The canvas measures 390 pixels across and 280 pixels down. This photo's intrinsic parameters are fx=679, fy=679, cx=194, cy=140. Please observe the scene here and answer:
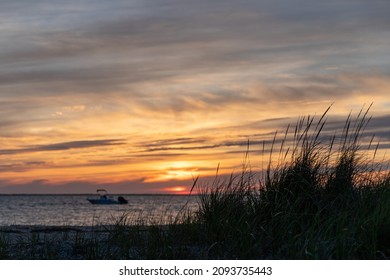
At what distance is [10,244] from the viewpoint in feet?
26.7

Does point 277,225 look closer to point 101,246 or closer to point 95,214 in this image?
point 101,246

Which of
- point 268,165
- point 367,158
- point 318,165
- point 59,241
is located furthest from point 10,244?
point 367,158

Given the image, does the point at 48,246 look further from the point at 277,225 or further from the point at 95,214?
A: the point at 95,214

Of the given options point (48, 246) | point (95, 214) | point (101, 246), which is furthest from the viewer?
point (95, 214)

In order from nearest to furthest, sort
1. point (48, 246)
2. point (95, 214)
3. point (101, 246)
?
point (48, 246), point (101, 246), point (95, 214)

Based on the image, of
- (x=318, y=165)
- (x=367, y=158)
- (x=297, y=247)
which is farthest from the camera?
(x=367, y=158)

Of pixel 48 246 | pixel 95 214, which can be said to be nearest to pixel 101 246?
pixel 48 246

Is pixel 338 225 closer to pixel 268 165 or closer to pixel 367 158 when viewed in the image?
pixel 268 165

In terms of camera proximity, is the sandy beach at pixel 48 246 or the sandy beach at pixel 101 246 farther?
the sandy beach at pixel 48 246

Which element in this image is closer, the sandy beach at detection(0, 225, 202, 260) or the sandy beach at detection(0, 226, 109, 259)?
the sandy beach at detection(0, 225, 202, 260)

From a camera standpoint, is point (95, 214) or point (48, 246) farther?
point (95, 214)
